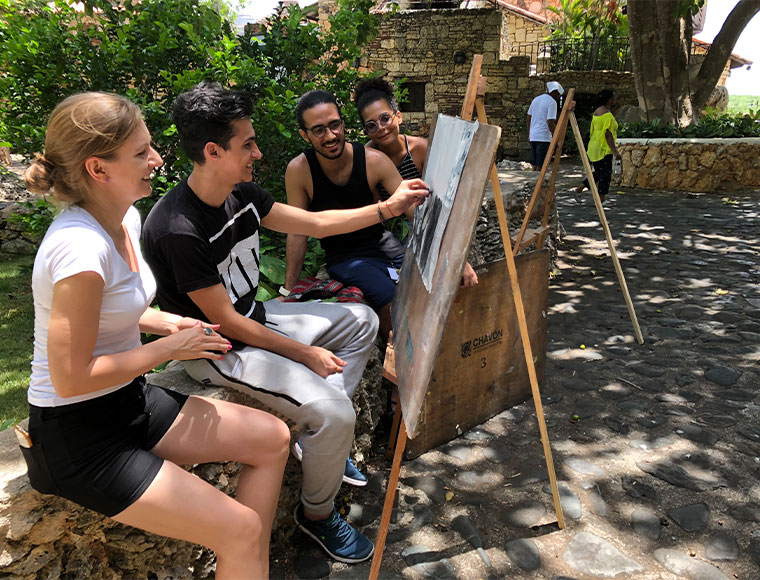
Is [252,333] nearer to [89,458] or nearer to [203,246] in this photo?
[203,246]

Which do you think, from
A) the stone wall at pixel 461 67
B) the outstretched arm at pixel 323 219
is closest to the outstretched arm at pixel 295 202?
the outstretched arm at pixel 323 219

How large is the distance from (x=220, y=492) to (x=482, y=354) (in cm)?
179

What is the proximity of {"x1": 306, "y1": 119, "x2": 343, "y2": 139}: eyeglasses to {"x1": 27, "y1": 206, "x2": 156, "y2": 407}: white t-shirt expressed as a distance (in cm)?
160

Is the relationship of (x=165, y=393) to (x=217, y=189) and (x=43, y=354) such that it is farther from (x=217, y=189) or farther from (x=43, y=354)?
(x=217, y=189)

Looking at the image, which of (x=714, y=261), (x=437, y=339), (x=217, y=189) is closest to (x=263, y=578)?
(x=437, y=339)

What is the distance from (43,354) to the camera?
1.63 metres

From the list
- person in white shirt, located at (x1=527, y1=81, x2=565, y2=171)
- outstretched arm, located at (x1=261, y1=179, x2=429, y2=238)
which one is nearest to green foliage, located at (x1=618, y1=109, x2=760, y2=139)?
person in white shirt, located at (x1=527, y1=81, x2=565, y2=171)

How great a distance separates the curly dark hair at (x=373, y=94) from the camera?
3.62 metres

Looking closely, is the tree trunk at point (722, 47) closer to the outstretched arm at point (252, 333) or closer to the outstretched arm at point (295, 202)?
the outstretched arm at point (295, 202)

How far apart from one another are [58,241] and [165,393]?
633mm

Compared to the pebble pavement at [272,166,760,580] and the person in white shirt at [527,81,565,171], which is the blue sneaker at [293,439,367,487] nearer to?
the pebble pavement at [272,166,760,580]

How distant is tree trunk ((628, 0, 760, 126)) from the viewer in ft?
32.2

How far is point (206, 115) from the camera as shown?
210cm

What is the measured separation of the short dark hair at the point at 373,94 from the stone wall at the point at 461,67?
13.4 m
